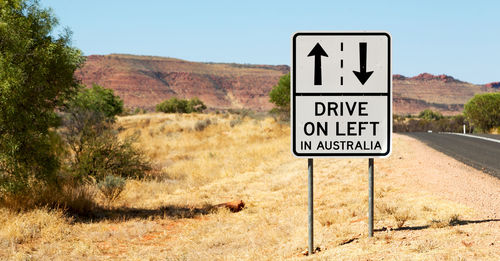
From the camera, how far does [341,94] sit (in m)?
4.85

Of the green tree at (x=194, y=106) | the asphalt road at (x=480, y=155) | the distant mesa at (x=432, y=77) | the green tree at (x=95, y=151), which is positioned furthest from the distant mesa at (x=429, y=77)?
the green tree at (x=95, y=151)

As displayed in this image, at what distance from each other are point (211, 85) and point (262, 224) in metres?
132

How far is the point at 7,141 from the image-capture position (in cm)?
837

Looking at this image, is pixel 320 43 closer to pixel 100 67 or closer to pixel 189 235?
pixel 189 235

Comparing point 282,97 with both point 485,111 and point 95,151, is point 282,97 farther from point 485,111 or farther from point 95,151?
point 95,151

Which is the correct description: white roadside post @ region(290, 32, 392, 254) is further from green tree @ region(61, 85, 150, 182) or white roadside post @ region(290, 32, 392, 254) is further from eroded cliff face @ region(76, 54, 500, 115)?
eroded cliff face @ region(76, 54, 500, 115)

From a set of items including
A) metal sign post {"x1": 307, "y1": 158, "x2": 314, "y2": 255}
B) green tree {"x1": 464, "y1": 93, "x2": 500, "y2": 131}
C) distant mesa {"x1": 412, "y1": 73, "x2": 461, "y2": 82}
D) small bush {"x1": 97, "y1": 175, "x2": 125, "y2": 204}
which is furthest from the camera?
distant mesa {"x1": 412, "y1": 73, "x2": 461, "y2": 82}

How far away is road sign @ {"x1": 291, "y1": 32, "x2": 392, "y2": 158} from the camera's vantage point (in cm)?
475

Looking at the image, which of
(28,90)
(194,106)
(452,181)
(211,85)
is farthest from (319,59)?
(211,85)

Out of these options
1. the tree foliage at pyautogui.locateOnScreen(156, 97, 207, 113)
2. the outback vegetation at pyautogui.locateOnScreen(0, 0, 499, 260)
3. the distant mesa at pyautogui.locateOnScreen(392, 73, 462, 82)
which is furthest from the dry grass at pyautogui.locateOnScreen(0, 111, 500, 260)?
the distant mesa at pyautogui.locateOnScreen(392, 73, 462, 82)

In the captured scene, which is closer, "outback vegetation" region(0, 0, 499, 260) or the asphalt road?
"outback vegetation" region(0, 0, 499, 260)

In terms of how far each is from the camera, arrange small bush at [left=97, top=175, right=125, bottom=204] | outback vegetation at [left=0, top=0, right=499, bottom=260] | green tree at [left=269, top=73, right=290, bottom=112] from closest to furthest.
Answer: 1. outback vegetation at [left=0, top=0, right=499, bottom=260]
2. small bush at [left=97, top=175, right=125, bottom=204]
3. green tree at [left=269, top=73, right=290, bottom=112]

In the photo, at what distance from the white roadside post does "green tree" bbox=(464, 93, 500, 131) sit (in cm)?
3761

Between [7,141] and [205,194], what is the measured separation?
466cm
